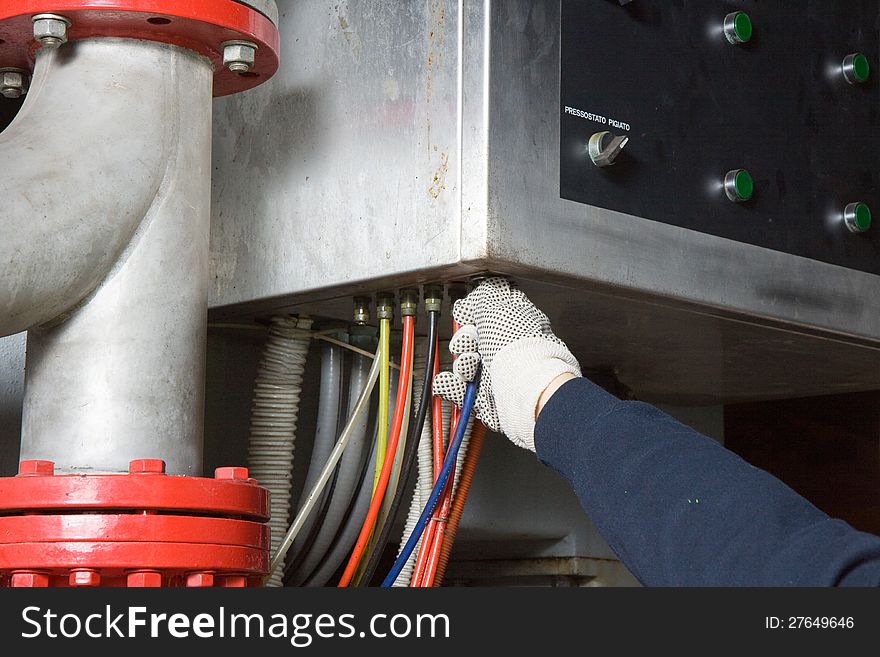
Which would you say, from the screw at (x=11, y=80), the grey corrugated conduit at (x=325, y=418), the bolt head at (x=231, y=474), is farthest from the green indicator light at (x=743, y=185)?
the screw at (x=11, y=80)

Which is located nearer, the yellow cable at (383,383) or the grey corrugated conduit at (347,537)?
the yellow cable at (383,383)

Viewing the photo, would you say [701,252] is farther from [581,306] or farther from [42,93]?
[42,93]

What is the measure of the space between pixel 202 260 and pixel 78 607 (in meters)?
0.41

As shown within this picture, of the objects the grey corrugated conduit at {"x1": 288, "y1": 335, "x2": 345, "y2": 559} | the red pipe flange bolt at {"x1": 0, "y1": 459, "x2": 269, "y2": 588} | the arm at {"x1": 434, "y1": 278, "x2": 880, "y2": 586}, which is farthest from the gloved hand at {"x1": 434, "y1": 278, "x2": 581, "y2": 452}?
the red pipe flange bolt at {"x1": 0, "y1": 459, "x2": 269, "y2": 588}

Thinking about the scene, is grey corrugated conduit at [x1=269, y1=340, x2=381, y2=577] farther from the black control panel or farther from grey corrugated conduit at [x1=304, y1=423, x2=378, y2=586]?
the black control panel

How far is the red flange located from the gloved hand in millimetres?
281

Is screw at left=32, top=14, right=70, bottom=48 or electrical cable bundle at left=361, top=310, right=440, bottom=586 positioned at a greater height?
screw at left=32, top=14, right=70, bottom=48

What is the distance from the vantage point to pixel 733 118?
1143mm

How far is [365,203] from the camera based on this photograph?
100cm

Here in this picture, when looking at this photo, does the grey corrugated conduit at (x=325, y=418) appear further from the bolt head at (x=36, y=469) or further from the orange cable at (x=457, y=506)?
the bolt head at (x=36, y=469)

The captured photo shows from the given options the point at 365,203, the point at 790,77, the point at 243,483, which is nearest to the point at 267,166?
the point at 365,203

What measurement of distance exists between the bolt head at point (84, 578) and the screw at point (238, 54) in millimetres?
427

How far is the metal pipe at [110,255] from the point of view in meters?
0.83

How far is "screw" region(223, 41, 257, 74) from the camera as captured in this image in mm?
917
